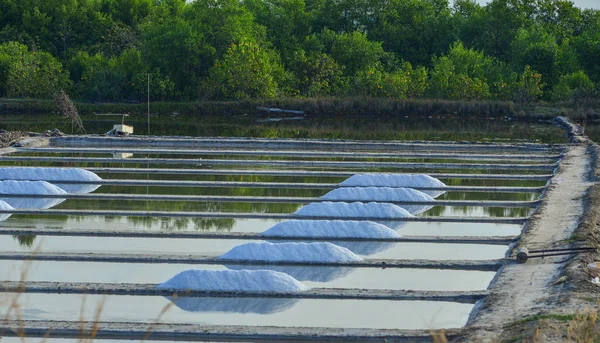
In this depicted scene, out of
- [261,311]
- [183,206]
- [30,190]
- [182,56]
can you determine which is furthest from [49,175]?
[182,56]

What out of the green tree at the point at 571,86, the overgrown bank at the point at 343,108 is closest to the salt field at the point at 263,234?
the overgrown bank at the point at 343,108

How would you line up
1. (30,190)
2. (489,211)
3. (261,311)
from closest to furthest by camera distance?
(261,311) → (489,211) → (30,190)

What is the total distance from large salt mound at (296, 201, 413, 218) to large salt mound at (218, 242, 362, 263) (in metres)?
1.86

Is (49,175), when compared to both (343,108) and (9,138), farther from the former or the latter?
(343,108)

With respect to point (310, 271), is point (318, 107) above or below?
below

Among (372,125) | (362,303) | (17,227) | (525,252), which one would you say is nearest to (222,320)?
(362,303)

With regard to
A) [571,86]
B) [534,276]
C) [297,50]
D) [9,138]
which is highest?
[297,50]

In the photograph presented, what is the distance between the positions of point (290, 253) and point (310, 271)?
30 cm

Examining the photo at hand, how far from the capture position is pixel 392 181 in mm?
11375

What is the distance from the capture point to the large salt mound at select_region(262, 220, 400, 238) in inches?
329

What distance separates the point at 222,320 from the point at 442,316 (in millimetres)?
1305

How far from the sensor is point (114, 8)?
116ft

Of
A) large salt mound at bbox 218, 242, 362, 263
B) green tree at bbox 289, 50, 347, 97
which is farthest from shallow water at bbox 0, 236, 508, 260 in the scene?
green tree at bbox 289, 50, 347, 97

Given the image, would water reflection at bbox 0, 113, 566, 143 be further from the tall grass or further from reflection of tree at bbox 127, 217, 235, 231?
reflection of tree at bbox 127, 217, 235, 231
